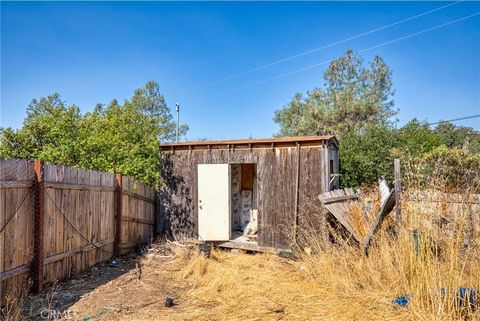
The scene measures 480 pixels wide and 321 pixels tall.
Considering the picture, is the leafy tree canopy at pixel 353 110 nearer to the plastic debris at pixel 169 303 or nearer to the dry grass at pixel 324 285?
the dry grass at pixel 324 285

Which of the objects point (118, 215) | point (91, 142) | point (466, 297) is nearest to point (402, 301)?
point (466, 297)

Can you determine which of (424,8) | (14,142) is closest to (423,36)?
(424,8)

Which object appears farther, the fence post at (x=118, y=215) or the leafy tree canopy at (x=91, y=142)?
the leafy tree canopy at (x=91, y=142)

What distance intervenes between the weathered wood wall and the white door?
0.58ft

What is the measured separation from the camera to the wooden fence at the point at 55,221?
12.4 feet

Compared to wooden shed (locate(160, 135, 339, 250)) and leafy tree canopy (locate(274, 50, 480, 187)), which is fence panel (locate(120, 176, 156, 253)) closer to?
wooden shed (locate(160, 135, 339, 250))

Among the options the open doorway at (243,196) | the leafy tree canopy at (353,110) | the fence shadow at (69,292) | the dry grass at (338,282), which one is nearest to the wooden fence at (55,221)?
the fence shadow at (69,292)

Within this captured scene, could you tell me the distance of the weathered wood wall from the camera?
6.91 m

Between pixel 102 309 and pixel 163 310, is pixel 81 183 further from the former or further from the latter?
pixel 163 310

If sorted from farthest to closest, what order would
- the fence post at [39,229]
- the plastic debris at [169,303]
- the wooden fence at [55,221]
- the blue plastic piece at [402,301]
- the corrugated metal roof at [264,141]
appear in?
1. the corrugated metal roof at [264,141]
2. the fence post at [39,229]
3. the plastic debris at [169,303]
4. the wooden fence at [55,221]
5. the blue plastic piece at [402,301]

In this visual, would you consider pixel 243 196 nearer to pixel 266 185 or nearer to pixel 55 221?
pixel 266 185

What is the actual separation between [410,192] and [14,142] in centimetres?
999

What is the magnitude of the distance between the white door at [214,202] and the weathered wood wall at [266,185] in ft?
0.58

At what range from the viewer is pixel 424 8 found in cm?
1112
